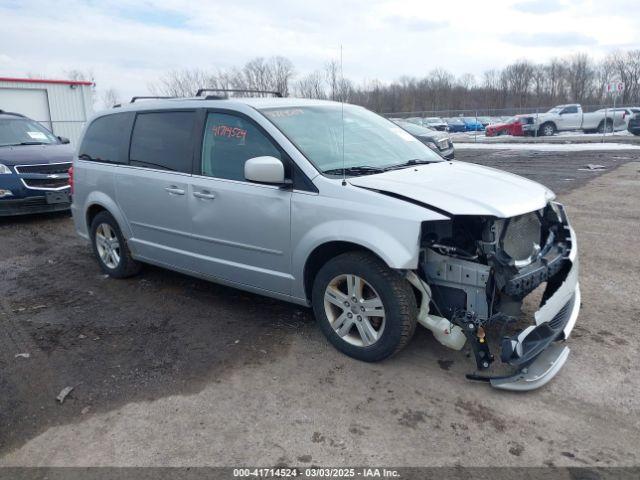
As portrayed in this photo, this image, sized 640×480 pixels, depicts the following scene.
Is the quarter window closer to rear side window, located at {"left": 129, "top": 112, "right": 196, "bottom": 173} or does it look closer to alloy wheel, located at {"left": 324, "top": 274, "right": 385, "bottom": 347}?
rear side window, located at {"left": 129, "top": 112, "right": 196, "bottom": 173}

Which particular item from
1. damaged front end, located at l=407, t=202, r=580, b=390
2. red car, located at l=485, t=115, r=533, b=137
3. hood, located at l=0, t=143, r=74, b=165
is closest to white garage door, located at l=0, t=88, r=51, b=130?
hood, located at l=0, t=143, r=74, b=165

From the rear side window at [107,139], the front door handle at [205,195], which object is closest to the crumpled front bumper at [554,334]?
the front door handle at [205,195]

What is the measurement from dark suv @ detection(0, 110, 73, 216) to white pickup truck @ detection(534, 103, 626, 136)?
2644cm

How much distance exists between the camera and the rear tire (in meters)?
5.54

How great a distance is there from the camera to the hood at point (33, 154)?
8812 millimetres

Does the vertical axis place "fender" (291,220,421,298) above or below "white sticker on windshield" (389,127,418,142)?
below

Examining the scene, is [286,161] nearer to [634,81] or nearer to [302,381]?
[302,381]

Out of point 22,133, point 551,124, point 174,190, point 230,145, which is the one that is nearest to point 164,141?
point 174,190

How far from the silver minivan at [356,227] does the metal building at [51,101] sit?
62.7ft

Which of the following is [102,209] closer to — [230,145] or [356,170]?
[230,145]

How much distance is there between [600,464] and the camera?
2.67 metres

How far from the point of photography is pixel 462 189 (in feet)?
11.9

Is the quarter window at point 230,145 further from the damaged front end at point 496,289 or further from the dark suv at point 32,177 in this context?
the dark suv at point 32,177

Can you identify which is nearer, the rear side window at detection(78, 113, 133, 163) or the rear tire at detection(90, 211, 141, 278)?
the rear side window at detection(78, 113, 133, 163)
